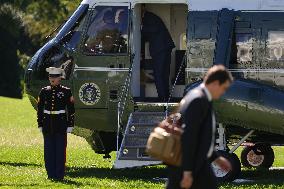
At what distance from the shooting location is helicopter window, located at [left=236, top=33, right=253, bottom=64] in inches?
615

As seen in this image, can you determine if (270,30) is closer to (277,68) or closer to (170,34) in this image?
(277,68)

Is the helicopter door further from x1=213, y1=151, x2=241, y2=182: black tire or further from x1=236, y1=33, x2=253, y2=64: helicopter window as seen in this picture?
x1=213, y1=151, x2=241, y2=182: black tire

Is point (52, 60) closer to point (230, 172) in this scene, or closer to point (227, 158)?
point (227, 158)

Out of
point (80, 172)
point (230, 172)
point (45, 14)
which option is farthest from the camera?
point (45, 14)

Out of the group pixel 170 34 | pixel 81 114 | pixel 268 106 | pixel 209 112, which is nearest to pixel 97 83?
pixel 81 114

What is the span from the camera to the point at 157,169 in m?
18.1

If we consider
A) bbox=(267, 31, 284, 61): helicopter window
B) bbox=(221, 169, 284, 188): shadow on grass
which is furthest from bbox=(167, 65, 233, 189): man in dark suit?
bbox=(267, 31, 284, 61): helicopter window

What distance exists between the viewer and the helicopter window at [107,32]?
16.6m

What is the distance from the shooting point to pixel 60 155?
15.2 m

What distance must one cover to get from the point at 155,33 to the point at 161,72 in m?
0.70

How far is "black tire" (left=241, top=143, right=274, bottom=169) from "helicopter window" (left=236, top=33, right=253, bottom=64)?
11.4ft

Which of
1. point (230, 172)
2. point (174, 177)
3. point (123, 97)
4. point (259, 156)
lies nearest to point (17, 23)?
point (259, 156)

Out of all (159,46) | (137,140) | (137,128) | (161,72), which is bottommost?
(137,140)

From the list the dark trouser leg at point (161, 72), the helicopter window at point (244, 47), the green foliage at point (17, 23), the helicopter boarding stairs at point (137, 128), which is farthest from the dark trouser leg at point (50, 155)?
the green foliage at point (17, 23)
